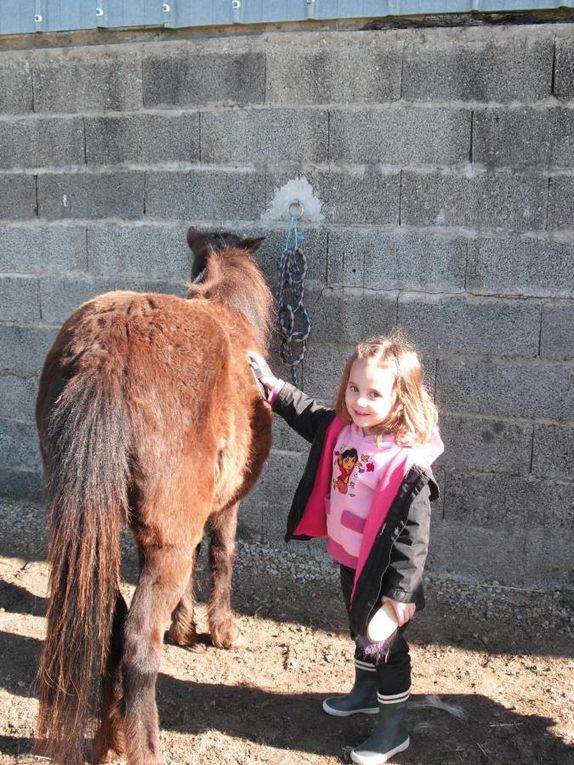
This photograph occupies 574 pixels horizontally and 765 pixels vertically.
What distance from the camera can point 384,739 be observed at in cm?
256

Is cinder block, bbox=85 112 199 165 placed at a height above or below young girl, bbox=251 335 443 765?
above

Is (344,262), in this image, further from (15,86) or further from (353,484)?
(15,86)

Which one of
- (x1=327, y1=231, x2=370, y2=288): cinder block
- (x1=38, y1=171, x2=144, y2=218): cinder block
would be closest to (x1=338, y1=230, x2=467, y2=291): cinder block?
(x1=327, y1=231, x2=370, y2=288): cinder block

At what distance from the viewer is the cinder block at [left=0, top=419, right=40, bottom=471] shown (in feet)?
15.2

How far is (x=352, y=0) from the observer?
11.9 feet

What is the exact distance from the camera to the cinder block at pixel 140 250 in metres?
4.13

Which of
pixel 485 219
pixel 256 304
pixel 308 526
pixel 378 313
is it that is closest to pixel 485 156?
pixel 485 219

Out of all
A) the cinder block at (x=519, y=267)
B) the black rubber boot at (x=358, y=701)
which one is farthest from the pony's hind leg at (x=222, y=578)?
the cinder block at (x=519, y=267)

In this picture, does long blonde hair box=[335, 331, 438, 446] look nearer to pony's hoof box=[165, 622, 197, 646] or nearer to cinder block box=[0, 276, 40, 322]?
pony's hoof box=[165, 622, 197, 646]

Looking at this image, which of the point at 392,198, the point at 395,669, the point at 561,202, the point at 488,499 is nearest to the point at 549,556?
the point at 488,499

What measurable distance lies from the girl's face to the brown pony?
1.63ft

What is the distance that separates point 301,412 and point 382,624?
→ 82 centimetres

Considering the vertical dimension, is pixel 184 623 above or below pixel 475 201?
below

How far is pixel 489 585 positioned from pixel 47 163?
332 centimetres
